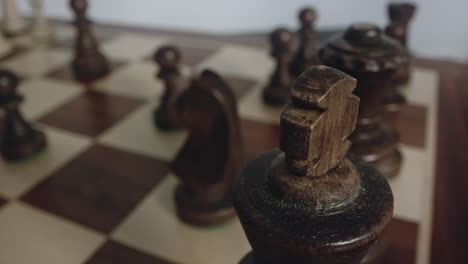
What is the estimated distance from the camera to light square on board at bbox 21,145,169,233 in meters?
0.79

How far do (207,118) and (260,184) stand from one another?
319 mm

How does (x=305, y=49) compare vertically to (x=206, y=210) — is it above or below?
above

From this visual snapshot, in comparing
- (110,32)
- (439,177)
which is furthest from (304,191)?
(110,32)

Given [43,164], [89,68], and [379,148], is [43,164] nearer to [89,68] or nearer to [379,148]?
[89,68]

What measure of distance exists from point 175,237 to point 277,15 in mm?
1601

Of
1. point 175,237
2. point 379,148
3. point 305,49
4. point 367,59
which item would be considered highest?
point 367,59

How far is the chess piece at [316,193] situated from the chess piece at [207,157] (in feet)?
1.04

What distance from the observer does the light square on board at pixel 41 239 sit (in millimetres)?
697

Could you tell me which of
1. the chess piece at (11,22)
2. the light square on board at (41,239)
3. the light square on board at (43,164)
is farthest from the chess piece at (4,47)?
the light square on board at (41,239)

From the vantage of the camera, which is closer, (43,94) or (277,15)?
(43,94)

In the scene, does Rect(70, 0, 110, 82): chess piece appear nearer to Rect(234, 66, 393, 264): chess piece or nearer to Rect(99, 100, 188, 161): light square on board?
Rect(99, 100, 188, 161): light square on board

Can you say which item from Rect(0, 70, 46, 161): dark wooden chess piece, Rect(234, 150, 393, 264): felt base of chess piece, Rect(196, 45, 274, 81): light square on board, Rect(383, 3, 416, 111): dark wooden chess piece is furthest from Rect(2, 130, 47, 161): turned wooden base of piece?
Rect(383, 3, 416, 111): dark wooden chess piece

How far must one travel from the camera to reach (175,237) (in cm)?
74

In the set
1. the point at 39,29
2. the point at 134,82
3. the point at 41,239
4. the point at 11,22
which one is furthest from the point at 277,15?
the point at 41,239
